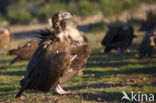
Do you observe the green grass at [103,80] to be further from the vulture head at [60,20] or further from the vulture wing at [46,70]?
the vulture head at [60,20]

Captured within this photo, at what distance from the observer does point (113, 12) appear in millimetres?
31234

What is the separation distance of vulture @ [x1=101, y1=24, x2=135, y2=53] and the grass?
0.35m

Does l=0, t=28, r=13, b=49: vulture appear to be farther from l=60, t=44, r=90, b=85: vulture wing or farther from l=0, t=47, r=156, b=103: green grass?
l=60, t=44, r=90, b=85: vulture wing

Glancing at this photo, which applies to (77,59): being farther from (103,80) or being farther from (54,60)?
(103,80)

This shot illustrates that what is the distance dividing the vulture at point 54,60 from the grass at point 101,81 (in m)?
0.38

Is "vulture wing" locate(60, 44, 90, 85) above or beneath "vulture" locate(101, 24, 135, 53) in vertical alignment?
above

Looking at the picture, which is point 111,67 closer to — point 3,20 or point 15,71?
point 15,71

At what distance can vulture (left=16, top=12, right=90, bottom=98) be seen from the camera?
7020mm

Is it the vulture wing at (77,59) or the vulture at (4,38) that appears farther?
the vulture at (4,38)

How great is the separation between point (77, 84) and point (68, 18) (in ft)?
7.43

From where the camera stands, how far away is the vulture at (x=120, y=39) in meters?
14.6

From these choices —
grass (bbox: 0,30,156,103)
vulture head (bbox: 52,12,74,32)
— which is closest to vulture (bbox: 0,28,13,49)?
grass (bbox: 0,30,156,103)

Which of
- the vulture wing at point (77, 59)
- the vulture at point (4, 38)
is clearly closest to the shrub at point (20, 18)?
the vulture at point (4, 38)

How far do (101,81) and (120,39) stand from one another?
5838mm
